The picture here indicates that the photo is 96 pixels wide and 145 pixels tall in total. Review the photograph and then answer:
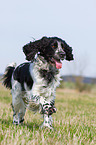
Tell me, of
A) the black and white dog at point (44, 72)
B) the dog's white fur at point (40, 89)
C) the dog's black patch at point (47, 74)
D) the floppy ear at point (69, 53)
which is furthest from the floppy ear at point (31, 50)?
the floppy ear at point (69, 53)

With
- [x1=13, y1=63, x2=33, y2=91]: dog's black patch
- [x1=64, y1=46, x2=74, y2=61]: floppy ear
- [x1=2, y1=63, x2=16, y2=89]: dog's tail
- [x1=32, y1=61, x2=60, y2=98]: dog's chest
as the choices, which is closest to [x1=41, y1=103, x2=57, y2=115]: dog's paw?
[x1=32, y1=61, x2=60, y2=98]: dog's chest

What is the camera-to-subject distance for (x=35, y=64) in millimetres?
3943

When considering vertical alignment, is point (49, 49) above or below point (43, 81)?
above

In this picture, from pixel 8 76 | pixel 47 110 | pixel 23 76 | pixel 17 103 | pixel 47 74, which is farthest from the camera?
pixel 8 76

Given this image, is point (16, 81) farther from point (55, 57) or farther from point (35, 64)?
point (55, 57)

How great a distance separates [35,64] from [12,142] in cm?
145

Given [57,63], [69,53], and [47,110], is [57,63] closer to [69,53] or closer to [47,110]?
[69,53]

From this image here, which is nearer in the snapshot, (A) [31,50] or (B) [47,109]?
(B) [47,109]

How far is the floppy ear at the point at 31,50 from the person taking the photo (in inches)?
157

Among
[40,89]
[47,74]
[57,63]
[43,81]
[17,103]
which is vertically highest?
[57,63]

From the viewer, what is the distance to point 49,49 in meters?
3.81

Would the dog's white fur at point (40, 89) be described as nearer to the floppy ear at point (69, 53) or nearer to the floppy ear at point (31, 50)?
the floppy ear at point (31, 50)

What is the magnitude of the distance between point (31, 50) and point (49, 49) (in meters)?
0.36

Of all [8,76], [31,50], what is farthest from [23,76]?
[8,76]
